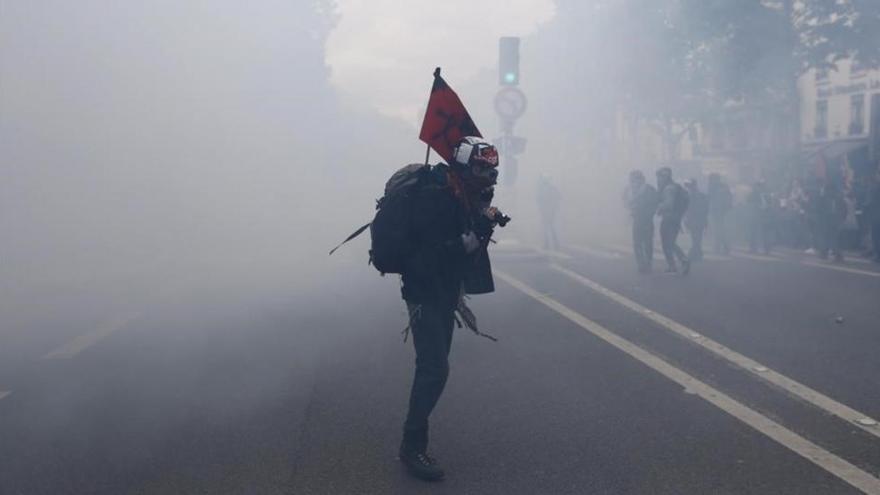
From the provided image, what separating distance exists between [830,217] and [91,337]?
491 inches

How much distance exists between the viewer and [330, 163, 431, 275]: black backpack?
4.63 metres

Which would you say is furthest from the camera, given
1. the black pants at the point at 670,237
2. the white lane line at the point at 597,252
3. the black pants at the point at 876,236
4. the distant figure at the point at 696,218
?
the white lane line at the point at 597,252

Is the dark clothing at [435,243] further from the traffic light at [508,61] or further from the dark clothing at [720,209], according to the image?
the dark clothing at [720,209]

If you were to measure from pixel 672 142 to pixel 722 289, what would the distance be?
27.1 metres

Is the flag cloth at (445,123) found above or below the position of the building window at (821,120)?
below

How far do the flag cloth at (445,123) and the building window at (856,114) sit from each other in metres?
36.3

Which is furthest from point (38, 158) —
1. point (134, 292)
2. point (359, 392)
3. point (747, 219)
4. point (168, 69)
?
point (359, 392)

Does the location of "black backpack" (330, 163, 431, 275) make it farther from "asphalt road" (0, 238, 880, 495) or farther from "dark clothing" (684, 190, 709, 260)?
"dark clothing" (684, 190, 709, 260)

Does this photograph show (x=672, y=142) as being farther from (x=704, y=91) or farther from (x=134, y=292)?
(x=134, y=292)

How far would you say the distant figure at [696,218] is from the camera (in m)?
16.8

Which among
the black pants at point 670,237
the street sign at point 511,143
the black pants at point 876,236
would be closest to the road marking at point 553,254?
the street sign at point 511,143

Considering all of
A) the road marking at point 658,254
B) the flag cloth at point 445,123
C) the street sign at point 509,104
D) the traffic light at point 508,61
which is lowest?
the road marking at point 658,254

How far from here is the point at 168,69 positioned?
2875 centimetres

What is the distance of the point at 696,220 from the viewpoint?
16.8 meters
